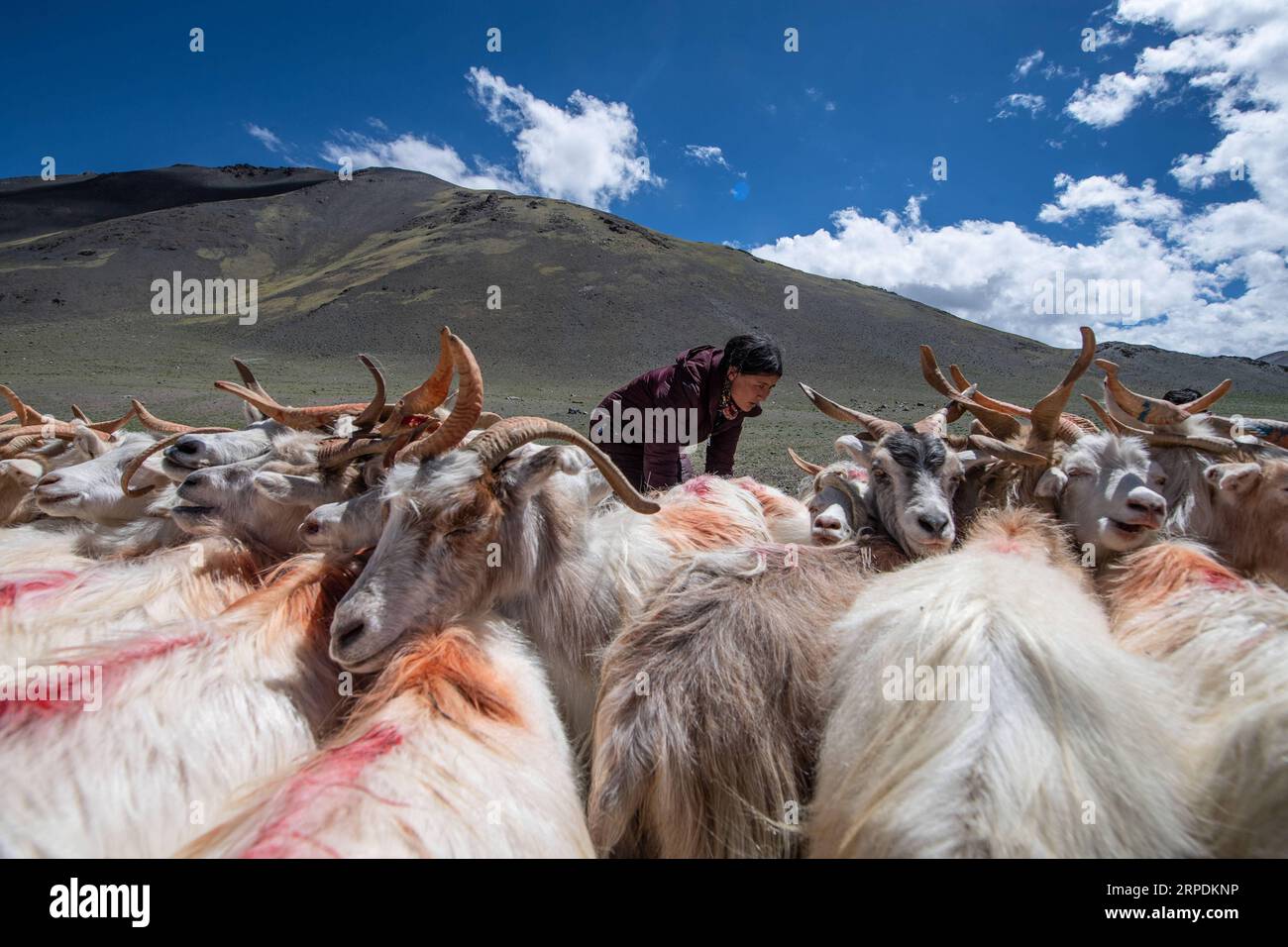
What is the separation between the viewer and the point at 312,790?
1.98 m

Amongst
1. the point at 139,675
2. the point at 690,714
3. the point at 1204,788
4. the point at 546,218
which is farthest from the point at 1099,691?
the point at 546,218

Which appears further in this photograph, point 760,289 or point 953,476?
point 760,289

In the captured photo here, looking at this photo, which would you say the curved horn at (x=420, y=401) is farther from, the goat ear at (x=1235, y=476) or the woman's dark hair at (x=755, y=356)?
the goat ear at (x=1235, y=476)

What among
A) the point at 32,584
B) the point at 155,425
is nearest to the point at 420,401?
the point at 32,584

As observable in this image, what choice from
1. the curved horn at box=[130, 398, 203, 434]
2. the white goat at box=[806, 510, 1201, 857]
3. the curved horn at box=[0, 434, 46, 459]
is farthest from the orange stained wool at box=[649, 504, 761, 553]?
the curved horn at box=[0, 434, 46, 459]

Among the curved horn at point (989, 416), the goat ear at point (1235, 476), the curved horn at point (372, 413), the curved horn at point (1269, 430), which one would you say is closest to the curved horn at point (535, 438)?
the curved horn at point (372, 413)

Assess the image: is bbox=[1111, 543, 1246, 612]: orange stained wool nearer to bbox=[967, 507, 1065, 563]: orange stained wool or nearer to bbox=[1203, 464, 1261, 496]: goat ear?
bbox=[967, 507, 1065, 563]: orange stained wool

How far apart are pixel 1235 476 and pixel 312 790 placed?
14.7ft

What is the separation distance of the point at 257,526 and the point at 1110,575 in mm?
5055

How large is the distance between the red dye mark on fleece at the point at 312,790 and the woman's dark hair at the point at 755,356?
4.25 metres
